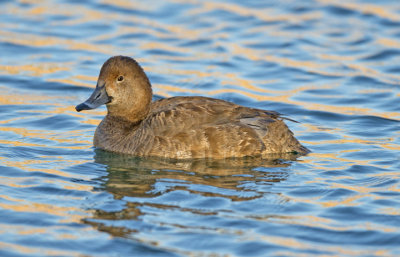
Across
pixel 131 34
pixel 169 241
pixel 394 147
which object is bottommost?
pixel 169 241

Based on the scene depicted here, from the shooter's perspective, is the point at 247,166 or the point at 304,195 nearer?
the point at 304,195

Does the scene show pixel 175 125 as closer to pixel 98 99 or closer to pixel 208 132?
pixel 208 132

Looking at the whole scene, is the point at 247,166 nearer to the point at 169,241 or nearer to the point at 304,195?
the point at 304,195

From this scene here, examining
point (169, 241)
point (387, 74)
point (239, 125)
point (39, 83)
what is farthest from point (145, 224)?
point (387, 74)

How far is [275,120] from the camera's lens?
9.16m

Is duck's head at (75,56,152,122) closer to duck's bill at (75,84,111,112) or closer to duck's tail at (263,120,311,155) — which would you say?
duck's bill at (75,84,111,112)

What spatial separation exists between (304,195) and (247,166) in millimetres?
1107

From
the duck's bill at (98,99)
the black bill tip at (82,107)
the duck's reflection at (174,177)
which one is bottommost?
the duck's reflection at (174,177)

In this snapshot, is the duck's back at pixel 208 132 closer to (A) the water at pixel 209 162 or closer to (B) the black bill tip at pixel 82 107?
(A) the water at pixel 209 162

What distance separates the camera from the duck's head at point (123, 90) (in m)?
9.20

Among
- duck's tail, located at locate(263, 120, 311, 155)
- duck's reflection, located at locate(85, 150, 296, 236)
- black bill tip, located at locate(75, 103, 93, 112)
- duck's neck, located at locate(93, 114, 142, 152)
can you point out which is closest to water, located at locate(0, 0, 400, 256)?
duck's reflection, located at locate(85, 150, 296, 236)

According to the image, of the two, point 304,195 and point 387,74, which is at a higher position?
point 387,74

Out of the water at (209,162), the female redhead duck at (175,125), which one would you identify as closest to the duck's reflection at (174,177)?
the water at (209,162)

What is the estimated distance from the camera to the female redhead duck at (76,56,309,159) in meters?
8.90
